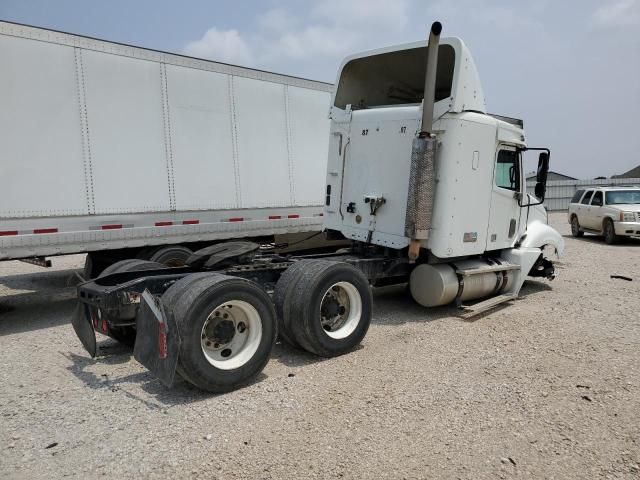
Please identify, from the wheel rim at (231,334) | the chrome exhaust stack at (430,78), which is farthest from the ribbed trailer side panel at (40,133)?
the chrome exhaust stack at (430,78)

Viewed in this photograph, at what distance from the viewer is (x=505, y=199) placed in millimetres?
7457

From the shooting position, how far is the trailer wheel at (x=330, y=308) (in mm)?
5027

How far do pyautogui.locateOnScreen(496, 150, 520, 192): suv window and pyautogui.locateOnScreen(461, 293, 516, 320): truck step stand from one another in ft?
5.54

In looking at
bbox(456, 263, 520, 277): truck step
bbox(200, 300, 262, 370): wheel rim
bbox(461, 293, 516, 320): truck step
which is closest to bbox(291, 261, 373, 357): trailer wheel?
bbox(200, 300, 262, 370): wheel rim

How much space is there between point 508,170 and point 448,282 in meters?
2.11

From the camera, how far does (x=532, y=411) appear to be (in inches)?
159

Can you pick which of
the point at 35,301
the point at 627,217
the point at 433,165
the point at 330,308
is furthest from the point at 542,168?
the point at 627,217

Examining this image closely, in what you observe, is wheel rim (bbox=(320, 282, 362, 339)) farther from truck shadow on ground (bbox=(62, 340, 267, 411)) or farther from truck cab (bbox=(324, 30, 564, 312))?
truck cab (bbox=(324, 30, 564, 312))

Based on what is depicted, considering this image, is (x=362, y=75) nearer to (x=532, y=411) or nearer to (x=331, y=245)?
(x=331, y=245)

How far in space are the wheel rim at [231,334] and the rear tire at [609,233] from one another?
14876 millimetres

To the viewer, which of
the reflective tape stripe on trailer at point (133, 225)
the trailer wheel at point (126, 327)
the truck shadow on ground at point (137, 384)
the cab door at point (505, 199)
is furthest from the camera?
the cab door at point (505, 199)

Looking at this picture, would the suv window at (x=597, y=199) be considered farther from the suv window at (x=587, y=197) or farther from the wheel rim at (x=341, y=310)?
the wheel rim at (x=341, y=310)

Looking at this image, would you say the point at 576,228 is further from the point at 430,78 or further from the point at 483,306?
the point at 430,78

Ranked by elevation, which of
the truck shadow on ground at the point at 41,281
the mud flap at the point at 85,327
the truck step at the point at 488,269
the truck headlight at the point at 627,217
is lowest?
the truck shadow on ground at the point at 41,281
